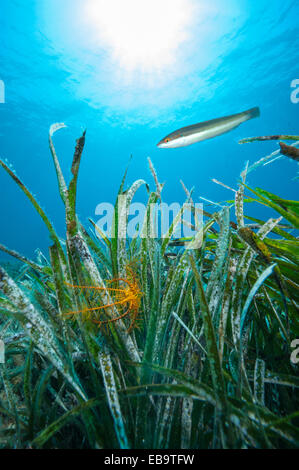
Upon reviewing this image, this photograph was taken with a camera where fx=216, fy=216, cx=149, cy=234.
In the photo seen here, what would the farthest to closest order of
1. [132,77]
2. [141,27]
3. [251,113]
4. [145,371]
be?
[132,77] < [141,27] < [251,113] < [145,371]

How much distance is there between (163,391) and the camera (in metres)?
0.66

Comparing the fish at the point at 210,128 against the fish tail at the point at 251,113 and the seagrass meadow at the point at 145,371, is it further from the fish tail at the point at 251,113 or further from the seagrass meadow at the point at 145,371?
the seagrass meadow at the point at 145,371

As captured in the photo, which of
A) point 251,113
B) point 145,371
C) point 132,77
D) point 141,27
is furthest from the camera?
point 132,77

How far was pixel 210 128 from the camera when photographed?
1865 millimetres

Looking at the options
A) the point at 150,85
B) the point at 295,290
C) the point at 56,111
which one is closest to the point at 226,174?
the point at 150,85

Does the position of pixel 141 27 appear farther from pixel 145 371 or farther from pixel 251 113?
pixel 145 371

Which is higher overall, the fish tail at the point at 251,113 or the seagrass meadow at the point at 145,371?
the fish tail at the point at 251,113

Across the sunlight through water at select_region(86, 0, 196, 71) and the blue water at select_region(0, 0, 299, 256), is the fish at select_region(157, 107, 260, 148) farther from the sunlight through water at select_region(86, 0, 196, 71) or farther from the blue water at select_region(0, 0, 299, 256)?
the sunlight through water at select_region(86, 0, 196, 71)

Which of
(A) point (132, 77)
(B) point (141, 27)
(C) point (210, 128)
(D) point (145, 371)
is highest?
(B) point (141, 27)

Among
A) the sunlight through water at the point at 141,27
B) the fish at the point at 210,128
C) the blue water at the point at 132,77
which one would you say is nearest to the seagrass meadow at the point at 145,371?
the fish at the point at 210,128

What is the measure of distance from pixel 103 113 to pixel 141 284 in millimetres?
45525

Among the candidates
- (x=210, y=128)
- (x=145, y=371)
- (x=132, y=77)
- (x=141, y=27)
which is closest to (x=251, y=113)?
(x=210, y=128)

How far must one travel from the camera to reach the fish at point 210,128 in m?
1.79
